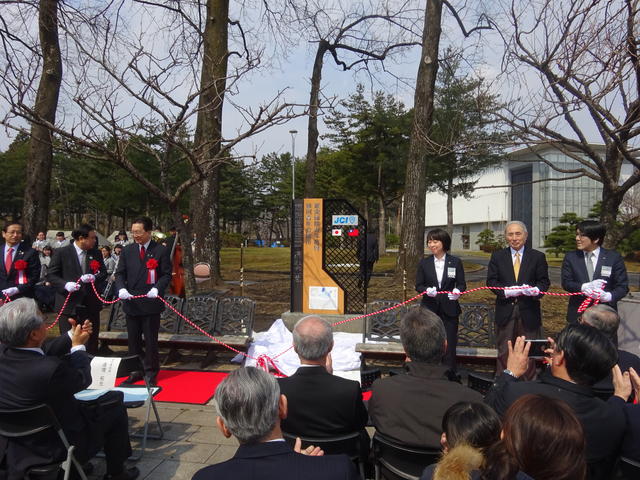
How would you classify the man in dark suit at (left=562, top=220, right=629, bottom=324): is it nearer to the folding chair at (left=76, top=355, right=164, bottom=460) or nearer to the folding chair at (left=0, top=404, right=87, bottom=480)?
the folding chair at (left=76, top=355, right=164, bottom=460)

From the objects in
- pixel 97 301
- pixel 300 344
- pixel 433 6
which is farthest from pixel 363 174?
pixel 300 344

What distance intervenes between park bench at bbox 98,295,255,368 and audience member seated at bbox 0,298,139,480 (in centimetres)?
311

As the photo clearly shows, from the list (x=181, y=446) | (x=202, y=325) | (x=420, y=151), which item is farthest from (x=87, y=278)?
(x=420, y=151)

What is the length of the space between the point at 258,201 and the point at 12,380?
155 feet

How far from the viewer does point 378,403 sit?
2.34m

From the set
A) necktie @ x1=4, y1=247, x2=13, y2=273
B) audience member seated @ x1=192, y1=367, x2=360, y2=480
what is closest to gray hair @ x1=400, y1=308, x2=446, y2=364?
audience member seated @ x1=192, y1=367, x2=360, y2=480

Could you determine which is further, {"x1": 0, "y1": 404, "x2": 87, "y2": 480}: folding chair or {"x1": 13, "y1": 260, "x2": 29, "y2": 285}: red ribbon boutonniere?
{"x1": 13, "y1": 260, "x2": 29, "y2": 285}: red ribbon boutonniere

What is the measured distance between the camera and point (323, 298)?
298 inches

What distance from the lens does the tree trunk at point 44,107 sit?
875 cm

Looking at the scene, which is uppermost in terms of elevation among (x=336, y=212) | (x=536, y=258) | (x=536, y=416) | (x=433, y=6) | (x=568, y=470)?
(x=433, y=6)

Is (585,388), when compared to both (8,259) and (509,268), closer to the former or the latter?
(509,268)

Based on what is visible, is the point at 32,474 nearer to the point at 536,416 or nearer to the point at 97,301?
the point at 536,416

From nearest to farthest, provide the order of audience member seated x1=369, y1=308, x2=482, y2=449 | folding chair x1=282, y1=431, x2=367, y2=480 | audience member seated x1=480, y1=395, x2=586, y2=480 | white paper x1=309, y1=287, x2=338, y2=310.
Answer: audience member seated x1=480, y1=395, x2=586, y2=480, audience member seated x1=369, y1=308, x2=482, y2=449, folding chair x1=282, y1=431, x2=367, y2=480, white paper x1=309, y1=287, x2=338, y2=310

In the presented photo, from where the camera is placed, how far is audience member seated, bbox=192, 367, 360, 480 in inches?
59.3
